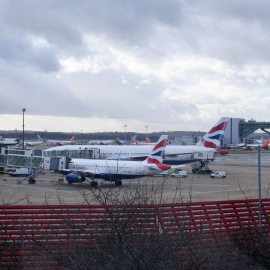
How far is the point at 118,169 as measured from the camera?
47375 mm

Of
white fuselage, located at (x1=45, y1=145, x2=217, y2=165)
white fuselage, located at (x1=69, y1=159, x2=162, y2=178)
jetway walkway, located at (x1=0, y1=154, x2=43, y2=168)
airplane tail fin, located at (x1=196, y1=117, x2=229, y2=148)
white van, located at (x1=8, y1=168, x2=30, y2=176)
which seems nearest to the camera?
white fuselage, located at (x1=69, y1=159, x2=162, y2=178)

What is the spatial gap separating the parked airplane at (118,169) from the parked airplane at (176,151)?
56.0 feet

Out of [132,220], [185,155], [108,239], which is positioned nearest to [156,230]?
[132,220]

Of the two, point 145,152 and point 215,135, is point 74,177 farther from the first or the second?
point 215,135

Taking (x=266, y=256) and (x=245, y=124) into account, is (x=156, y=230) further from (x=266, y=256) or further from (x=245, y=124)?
(x=245, y=124)

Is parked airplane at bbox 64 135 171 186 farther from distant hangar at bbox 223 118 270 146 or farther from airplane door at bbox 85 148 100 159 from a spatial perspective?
distant hangar at bbox 223 118 270 146

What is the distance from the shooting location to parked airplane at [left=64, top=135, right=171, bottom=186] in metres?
47.7

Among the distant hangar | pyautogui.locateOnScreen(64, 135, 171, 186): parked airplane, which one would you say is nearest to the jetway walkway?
pyautogui.locateOnScreen(64, 135, 171, 186): parked airplane

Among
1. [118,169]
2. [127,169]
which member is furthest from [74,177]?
[127,169]

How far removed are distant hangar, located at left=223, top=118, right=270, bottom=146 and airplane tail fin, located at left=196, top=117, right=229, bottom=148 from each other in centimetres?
7641

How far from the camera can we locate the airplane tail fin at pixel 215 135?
6756 cm

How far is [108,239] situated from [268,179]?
170ft

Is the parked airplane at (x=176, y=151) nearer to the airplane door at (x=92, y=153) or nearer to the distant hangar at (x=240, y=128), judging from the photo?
the airplane door at (x=92, y=153)

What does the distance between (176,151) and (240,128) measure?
283 ft
